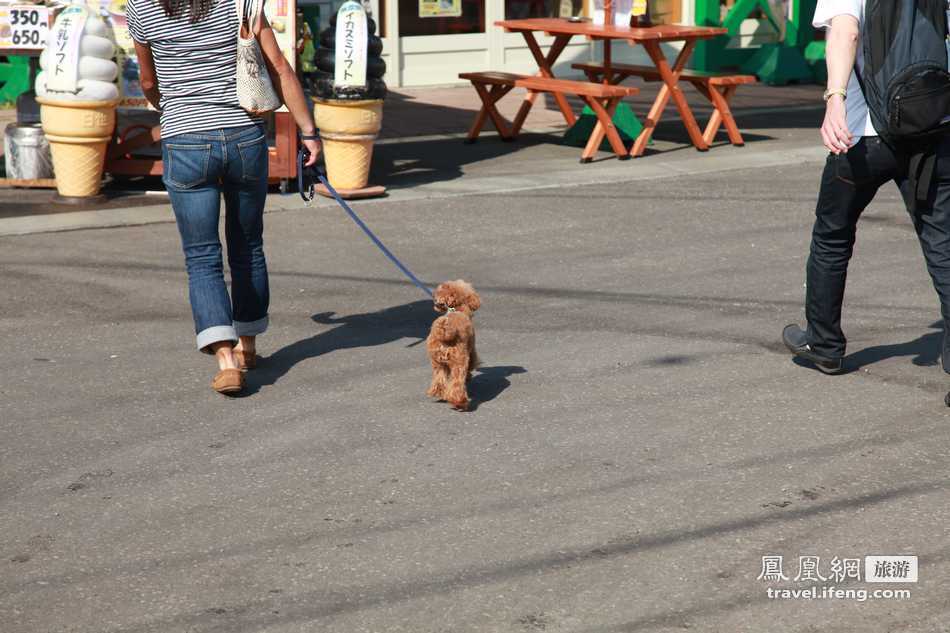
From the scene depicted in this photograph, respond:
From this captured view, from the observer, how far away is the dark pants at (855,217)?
18.1ft

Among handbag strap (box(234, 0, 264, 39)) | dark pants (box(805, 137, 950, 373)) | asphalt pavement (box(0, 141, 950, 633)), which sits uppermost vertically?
handbag strap (box(234, 0, 264, 39))

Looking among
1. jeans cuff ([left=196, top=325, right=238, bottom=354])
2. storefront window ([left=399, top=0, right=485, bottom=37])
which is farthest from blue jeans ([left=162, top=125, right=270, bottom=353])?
storefront window ([left=399, top=0, right=485, bottom=37])

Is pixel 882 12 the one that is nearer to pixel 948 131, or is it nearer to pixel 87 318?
pixel 948 131

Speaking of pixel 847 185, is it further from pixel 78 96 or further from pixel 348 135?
pixel 78 96

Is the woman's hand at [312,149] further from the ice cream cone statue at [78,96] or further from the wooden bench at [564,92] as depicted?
the wooden bench at [564,92]

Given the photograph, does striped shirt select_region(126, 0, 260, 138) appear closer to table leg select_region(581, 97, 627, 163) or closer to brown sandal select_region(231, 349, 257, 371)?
brown sandal select_region(231, 349, 257, 371)

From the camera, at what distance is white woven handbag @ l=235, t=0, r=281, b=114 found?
18.2 ft

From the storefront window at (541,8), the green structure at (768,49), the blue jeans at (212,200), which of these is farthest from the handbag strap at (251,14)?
the green structure at (768,49)

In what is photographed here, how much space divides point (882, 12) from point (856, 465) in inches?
69.2

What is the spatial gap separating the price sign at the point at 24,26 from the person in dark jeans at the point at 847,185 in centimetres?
653

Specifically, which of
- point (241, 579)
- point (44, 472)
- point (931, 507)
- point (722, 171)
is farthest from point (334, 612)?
point (722, 171)

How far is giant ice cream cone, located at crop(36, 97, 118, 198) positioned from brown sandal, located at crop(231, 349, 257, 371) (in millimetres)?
4252

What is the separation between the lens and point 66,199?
10.0m

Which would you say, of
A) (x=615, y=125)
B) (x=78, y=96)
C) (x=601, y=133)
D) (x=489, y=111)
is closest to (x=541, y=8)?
(x=489, y=111)
